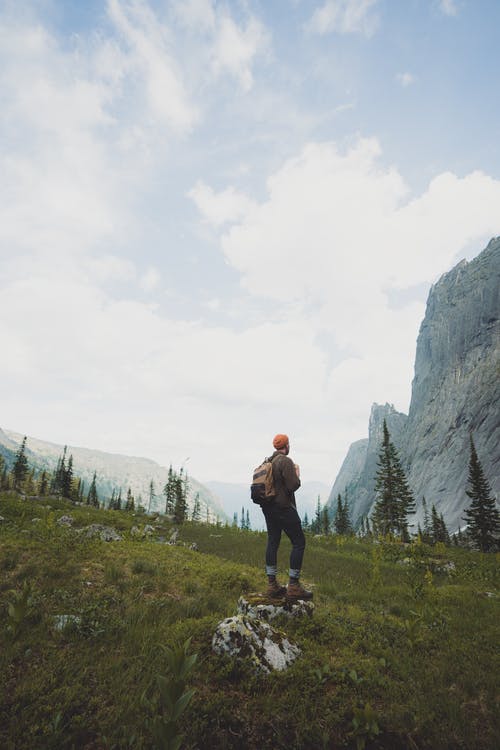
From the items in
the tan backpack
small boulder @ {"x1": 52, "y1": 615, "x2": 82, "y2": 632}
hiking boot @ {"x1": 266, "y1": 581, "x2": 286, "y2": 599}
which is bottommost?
small boulder @ {"x1": 52, "y1": 615, "x2": 82, "y2": 632}

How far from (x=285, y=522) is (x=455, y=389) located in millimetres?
142146

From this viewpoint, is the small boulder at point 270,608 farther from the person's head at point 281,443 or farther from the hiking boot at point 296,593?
the person's head at point 281,443

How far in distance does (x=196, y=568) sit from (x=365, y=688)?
6600mm

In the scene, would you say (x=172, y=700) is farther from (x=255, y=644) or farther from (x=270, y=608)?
(x=270, y=608)

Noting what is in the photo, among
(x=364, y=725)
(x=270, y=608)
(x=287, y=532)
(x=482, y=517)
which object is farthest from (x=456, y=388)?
(x=364, y=725)

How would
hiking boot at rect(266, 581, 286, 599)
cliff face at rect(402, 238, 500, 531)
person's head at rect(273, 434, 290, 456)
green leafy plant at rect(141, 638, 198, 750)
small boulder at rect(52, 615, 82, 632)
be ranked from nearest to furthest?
1. green leafy plant at rect(141, 638, 198, 750)
2. small boulder at rect(52, 615, 82, 632)
3. hiking boot at rect(266, 581, 286, 599)
4. person's head at rect(273, 434, 290, 456)
5. cliff face at rect(402, 238, 500, 531)

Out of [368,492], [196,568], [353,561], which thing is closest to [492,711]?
[196,568]

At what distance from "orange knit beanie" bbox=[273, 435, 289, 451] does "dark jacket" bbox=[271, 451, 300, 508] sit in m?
0.32

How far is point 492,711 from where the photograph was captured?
444cm

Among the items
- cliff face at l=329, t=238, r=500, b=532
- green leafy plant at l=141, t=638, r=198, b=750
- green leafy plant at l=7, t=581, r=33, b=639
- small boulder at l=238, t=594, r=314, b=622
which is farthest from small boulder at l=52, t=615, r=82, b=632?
cliff face at l=329, t=238, r=500, b=532

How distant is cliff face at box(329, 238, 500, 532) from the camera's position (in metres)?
98.6

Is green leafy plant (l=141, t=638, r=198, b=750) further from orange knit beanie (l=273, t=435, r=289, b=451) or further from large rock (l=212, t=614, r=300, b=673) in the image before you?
orange knit beanie (l=273, t=435, r=289, b=451)

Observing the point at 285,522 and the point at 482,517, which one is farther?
the point at 482,517

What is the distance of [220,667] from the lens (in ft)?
15.8
